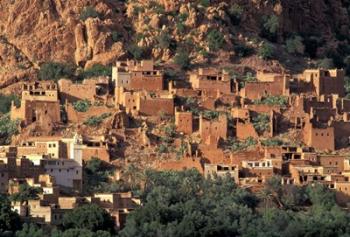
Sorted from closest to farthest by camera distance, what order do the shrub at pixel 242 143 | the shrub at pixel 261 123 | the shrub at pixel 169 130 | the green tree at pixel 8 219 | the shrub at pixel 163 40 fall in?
the green tree at pixel 8 219 < the shrub at pixel 242 143 < the shrub at pixel 169 130 < the shrub at pixel 261 123 < the shrub at pixel 163 40

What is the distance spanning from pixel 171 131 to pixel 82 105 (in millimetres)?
4231

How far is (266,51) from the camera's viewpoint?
148 metres

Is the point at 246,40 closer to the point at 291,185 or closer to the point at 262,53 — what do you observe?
the point at 262,53

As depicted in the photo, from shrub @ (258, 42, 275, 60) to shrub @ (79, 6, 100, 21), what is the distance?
7327mm

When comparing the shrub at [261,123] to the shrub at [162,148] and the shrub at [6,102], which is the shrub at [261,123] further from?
the shrub at [6,102]

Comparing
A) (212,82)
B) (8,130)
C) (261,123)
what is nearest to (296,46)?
(212,82)

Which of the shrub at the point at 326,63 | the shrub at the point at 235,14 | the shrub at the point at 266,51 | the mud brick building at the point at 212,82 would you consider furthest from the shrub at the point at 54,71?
the shrub at the point at 326,63

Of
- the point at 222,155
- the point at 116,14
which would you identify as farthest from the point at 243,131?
the point at 116,14

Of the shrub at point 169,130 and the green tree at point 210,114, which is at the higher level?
the green tree at point 210,114

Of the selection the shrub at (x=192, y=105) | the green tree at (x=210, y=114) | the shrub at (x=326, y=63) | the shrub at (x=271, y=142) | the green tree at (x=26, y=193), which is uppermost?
the shrub at (x=326, y=63)

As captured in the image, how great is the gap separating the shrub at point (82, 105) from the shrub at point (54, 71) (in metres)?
3.27

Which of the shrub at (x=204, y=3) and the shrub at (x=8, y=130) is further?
the shrub at (x=204, y=3)

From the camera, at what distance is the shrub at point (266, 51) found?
5812 inches

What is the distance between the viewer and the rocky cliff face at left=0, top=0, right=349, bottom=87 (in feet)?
479
